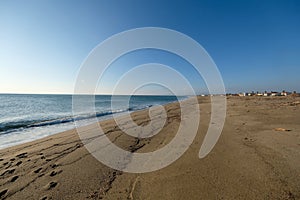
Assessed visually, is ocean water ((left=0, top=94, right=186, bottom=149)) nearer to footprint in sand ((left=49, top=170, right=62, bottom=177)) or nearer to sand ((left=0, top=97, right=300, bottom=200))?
sand ((left=0, top=97, right=300, bottom=200))

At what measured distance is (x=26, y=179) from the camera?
13.9ft

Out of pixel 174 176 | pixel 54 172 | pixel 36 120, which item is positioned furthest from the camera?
pixel 36 120

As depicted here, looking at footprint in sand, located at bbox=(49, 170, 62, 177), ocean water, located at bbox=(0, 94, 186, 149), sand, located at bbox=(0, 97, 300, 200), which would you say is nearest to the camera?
sand, located at bbox=(0, 97, 300, 200)

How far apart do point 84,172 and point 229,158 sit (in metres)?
4.00

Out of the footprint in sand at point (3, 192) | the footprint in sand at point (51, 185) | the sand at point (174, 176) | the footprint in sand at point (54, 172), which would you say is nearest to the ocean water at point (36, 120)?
the sand at point (174, 176)

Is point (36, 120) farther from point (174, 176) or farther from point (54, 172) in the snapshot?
point (174, 176)

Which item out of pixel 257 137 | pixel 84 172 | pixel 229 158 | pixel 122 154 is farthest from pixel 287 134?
pixel 84 172

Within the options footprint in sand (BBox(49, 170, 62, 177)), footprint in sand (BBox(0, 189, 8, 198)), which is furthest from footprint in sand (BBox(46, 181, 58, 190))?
footprint in sand (BBox(0, 189, 8, 198))

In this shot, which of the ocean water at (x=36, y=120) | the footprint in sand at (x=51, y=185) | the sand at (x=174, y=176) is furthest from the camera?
the ocean water at (x=36, y=120)

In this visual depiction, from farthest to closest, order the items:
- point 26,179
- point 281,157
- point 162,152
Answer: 1. point 162,152
2. point 281,157
3. point 26,179

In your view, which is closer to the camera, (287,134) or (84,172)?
(84,172)

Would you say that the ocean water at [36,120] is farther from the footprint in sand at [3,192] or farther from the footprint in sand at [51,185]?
the footprint in sand at [51,185]

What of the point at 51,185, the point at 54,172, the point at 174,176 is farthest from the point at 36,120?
the point at 174,176

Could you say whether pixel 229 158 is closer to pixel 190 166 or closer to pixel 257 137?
pixel 190 166
